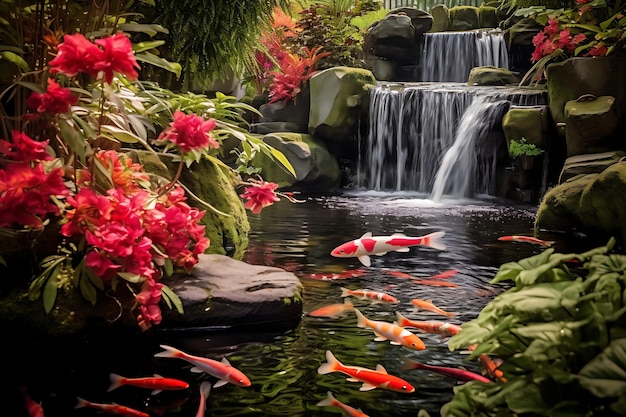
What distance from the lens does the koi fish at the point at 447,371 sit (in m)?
2.46

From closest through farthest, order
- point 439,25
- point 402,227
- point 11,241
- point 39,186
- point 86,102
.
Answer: point 39,186 < point 11,241 < point 86,102 < point 402,227 < point 439,25

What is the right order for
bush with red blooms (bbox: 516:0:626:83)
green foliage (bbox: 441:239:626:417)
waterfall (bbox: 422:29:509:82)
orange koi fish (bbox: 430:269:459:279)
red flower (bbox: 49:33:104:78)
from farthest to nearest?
1. waterfall (bbox: 422:29:509:82)
2. bush with red blooms (bbox: 516:0:626:83)
3. orange koi fish (bbox: 430:269:459:279)
4. red flower (bbox: 49:33:104:78)
5. green foliage (bbox: 441:239:626:417)

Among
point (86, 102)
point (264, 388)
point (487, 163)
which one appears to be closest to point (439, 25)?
point (487, 163)

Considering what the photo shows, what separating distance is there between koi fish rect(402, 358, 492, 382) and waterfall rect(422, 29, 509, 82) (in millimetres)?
12187

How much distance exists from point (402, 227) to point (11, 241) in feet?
13.9

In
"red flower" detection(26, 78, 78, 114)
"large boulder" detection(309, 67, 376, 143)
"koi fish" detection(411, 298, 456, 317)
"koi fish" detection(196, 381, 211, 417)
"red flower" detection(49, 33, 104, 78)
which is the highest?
"large boulder" detection(309, 67, 376, 143)

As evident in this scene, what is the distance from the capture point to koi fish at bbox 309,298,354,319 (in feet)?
11.1

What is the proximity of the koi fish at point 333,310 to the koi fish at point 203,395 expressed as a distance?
1.06 metres

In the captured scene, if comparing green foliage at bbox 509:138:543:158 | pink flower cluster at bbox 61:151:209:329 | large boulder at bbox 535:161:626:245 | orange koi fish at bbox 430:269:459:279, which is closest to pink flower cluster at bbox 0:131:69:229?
pink flower cluster at bbox 61:151:209:329

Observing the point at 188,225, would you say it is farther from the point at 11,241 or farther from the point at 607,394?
the point at 607,394

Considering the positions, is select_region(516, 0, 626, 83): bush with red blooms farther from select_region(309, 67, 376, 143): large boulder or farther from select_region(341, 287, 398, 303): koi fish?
select_region(341, 287, 398, 303): koi fish

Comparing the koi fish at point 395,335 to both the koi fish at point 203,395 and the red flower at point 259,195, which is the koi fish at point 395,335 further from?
the red flower at point 259,195

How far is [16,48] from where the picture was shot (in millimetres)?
3092

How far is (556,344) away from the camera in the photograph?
4.34ft
